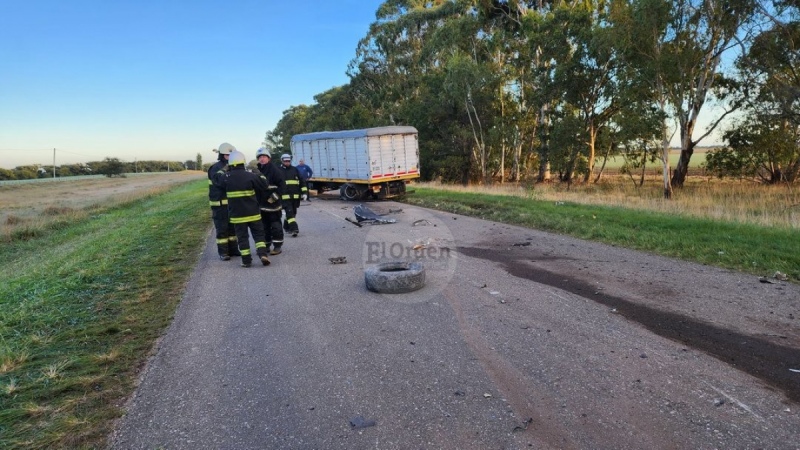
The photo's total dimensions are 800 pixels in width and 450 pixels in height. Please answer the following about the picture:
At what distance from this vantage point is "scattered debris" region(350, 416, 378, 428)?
2.98m

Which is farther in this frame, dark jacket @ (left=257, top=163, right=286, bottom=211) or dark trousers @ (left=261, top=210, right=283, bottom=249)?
dark jacket @ (left=257, top=163, right=286, bottom=211)

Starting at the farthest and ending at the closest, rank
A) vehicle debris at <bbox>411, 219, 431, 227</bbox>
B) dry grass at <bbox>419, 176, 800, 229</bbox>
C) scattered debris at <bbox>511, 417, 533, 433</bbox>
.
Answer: vehicle debris at <bbox>411, 219, 431, 227</bbox>
dry grass at <bbox>419, 176, 800, 229</bbox>
scattered debris at <bbox>511, 417, 533, 433</bbox>

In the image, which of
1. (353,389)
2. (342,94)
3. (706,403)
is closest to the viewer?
A: (706,403)

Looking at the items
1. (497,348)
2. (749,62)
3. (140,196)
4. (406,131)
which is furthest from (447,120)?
(497,348)

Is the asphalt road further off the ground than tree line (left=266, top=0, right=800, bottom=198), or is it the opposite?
tree line (left=266, top=0, right=800, bottom=198)

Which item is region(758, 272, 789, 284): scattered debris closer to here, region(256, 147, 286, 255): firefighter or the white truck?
region(256, 147, 286, 255): firefighter

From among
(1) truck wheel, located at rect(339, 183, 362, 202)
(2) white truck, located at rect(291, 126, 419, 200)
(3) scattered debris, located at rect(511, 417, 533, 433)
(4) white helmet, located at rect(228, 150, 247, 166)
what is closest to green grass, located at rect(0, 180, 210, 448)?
(4) white helmet, located at rect(228, 150, 247, 166)

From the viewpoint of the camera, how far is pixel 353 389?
11.4 ft

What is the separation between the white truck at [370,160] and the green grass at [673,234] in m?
5.83

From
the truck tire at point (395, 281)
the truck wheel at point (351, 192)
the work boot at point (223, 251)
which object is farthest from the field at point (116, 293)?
the truck wheel at point (351, 192)

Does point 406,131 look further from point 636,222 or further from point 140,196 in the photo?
point 140,196

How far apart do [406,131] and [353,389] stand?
18.0 metres

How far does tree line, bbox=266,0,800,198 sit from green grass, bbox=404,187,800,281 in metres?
9.68

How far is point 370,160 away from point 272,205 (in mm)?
10834
